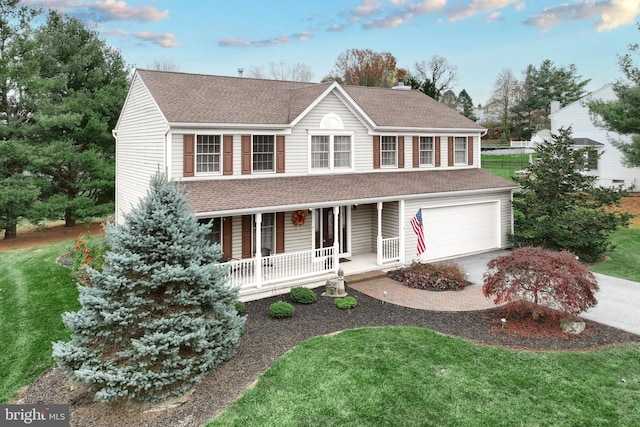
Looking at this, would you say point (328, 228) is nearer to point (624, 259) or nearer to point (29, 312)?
point (29, 312)

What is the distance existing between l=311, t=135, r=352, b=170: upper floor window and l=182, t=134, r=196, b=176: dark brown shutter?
183 inches

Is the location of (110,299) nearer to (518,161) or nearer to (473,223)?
(473,223)

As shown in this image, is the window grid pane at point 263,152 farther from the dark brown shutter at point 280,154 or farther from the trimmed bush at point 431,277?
the trimmed bush at point 431,277

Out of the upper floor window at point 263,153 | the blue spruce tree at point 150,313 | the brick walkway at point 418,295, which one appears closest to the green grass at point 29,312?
the blue spruce tree at point 150,313

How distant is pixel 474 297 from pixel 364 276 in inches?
148

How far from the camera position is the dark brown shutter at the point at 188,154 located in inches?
536

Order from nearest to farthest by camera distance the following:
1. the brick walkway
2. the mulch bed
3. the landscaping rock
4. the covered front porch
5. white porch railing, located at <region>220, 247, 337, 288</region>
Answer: the mulch bed, the landscaping rock, the brick walkway, white porch railing, located at <region>220, 247, 337, 288</region>, the covered front porch

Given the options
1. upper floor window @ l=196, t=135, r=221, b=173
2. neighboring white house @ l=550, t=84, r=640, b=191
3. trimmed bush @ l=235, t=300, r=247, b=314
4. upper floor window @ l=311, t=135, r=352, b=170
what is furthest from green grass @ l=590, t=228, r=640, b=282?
upper floor window @ l=196, t=135, r=221, b=173

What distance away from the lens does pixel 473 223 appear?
18.4m

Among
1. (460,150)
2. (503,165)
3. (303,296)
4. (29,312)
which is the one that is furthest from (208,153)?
(503,165)

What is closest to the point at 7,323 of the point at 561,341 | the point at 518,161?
the point at 561,341

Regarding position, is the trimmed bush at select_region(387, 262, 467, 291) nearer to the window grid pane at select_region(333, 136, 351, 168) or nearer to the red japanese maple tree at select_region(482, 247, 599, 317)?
the red japanese maple tree at select_region(482, 247, 599, 317)

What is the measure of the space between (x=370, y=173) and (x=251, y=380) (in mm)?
11297

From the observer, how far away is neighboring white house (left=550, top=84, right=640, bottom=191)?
1180 inches
